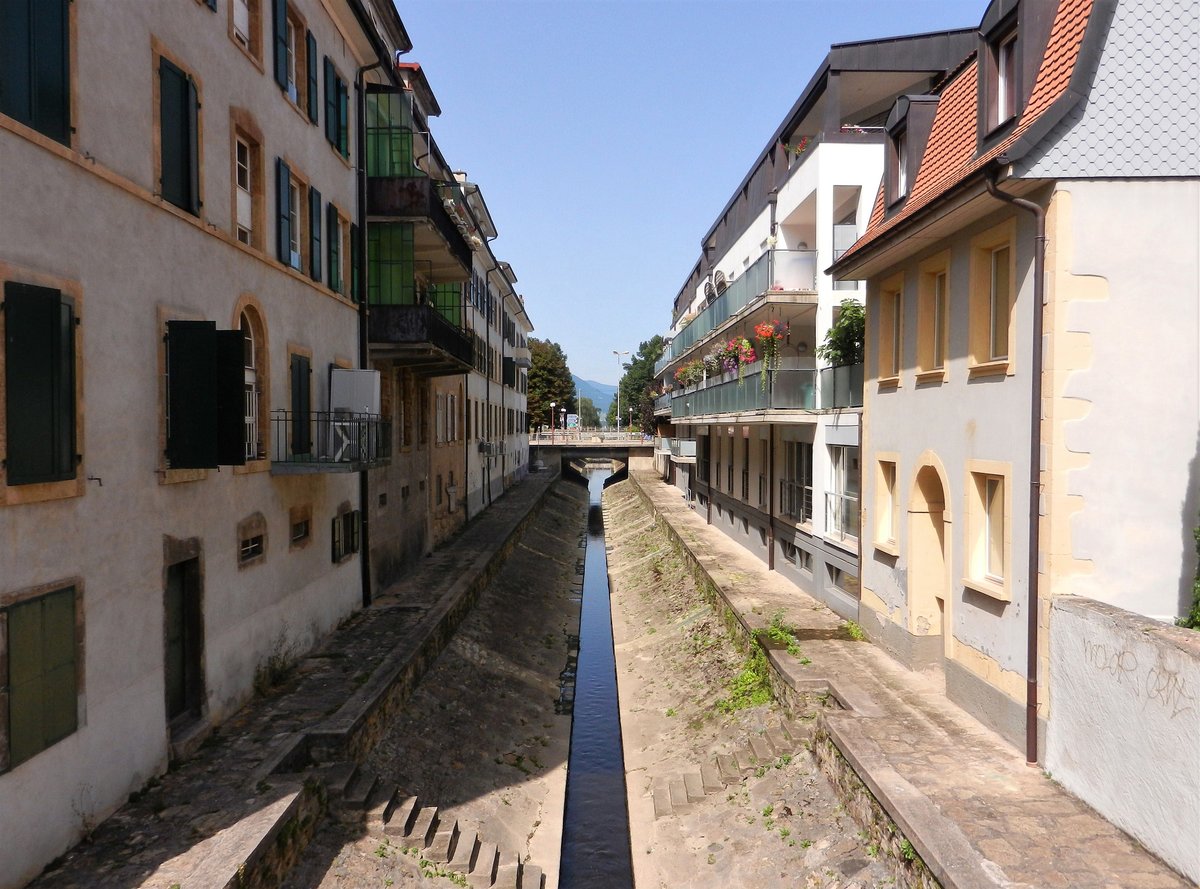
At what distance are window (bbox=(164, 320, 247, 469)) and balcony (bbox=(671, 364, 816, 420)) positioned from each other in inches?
459

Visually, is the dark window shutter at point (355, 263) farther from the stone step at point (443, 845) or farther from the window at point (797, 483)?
the stone step at point (443, 845)

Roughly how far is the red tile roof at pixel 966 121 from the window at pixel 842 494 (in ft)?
14.2

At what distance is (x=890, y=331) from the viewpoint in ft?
44.0

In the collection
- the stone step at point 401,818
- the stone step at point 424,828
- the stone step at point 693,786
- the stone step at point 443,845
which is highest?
the stone step at point 401,818

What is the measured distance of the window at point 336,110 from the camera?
49.8 feet

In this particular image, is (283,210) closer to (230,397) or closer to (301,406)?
(301,406)

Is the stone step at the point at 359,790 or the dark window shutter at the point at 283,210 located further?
the dark window shutter at the point at 283,210

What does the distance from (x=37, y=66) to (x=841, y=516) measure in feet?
47.0

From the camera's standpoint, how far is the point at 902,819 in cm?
745

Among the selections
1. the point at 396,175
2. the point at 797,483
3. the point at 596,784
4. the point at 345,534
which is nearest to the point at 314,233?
the point at 396,175

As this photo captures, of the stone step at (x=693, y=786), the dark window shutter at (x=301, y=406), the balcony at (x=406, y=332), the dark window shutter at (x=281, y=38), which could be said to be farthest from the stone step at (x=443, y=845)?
the dark window shutter at (x=281, y=38)

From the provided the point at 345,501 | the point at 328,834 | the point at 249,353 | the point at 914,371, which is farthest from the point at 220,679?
the point at 914,371

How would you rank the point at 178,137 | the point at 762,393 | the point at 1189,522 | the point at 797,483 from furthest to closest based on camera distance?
1. the point at 797,483
2. the point at 762,393
3. the point at 178,137
4. the point at 1189,522

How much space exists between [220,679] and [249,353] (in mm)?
4615
